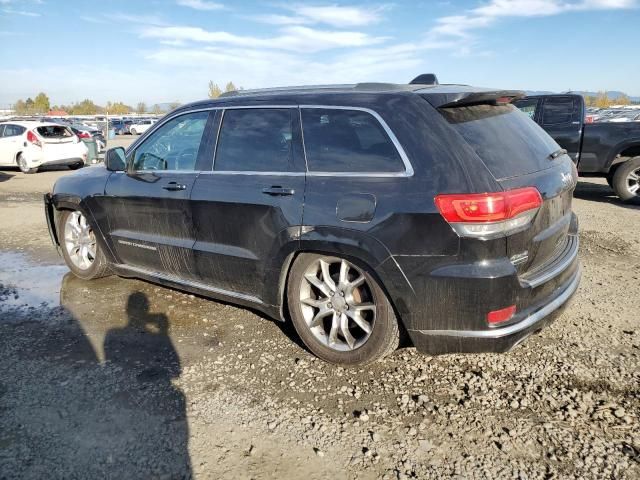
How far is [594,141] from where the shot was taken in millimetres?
8703

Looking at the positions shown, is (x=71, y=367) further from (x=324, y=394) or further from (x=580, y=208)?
(x=580, y=208)

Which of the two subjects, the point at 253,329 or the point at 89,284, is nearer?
the point at 253,329

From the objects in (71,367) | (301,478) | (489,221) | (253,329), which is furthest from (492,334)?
(71,367)

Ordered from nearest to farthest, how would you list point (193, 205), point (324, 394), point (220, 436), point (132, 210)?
point (220, 436) → point (324, 394) → point (193, 205) → point (132, 210)

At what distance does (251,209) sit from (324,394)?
1.30 metres

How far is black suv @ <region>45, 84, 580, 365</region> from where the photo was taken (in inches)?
109

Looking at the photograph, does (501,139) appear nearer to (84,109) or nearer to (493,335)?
(493,335)

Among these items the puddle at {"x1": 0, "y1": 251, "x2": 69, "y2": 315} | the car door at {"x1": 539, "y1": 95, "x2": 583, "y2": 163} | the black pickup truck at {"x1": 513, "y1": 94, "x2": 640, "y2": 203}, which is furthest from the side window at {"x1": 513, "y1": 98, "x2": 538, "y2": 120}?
the puddle at {"x1": 0, "y1": 251, "x2": 69, "y2": 315}

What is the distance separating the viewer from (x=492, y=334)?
2785 millimetres

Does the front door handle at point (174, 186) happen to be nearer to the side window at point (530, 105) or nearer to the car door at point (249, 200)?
the car door at point (249, 200)

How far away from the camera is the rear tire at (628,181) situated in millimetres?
8414

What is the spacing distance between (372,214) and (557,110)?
758cm

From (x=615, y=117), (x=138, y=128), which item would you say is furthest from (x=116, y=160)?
(x=138, y=128)

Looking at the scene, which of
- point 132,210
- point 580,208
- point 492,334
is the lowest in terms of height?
point 580,208
